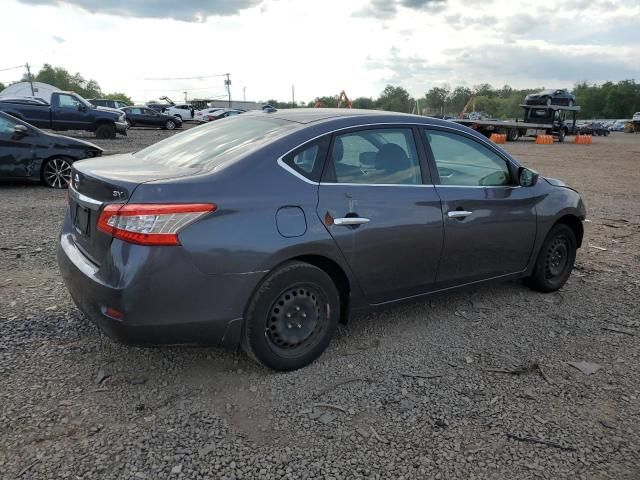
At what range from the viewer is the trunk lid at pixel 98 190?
282 cm

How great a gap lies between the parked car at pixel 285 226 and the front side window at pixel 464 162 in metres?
0.01

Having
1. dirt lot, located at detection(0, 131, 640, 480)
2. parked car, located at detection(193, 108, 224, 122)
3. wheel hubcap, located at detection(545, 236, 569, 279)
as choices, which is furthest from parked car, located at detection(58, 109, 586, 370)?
parked car, located at detection(193, 108, 224, 122)

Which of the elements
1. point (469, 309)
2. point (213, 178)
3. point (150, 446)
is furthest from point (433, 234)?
point (150, 446)

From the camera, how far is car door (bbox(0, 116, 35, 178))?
8.65m

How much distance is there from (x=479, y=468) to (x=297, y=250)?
58.5 inches

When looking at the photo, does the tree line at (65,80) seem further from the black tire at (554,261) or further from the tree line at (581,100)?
the black tire at (554,261)

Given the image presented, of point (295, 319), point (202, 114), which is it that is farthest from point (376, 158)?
point (202, 114)

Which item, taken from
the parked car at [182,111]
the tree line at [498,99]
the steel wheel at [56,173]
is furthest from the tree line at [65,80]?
the steel wheel at [56,173]

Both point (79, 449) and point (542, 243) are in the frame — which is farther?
point (542, 243)

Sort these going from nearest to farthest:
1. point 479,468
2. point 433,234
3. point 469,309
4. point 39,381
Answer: point 479,468, point 39,381, point 433,234, point 469,309

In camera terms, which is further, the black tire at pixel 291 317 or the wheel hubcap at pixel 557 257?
the wheel hubcap at pixel 557 257

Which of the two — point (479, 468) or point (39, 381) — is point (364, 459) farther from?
point (39, 381)

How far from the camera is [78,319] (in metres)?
3.86

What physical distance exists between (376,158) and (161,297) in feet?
5.65
